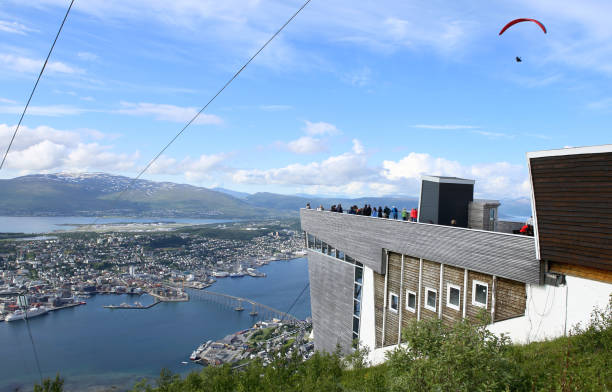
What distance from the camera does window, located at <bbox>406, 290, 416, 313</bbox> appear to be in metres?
13.8

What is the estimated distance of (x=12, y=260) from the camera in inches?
5310

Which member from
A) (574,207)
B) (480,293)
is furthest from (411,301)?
(574,207)

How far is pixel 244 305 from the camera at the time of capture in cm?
10238

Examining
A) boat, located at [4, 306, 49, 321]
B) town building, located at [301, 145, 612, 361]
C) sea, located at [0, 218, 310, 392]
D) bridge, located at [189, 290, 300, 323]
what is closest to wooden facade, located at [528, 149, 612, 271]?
town building, located at [301, 145, 612, 361]

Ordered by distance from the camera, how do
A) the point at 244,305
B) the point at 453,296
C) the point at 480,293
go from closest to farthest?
the point at 480,293
the point at 453,296
the point at 244,305

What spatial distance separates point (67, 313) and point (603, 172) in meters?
113

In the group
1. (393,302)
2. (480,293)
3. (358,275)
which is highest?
(480,293)

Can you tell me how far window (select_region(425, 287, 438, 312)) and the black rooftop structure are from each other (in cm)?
338

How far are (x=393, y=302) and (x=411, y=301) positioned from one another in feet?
3.85

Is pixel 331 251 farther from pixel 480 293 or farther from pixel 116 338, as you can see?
pixel 116 338

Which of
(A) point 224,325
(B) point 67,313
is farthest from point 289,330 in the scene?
(B) point 67,313

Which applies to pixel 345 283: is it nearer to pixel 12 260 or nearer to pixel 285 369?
pixel 285 369

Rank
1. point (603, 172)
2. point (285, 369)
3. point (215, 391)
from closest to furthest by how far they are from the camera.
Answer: point (603, 172), point (215, 391), point (285, 369)

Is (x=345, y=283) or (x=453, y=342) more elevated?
(x=453, y=342)
